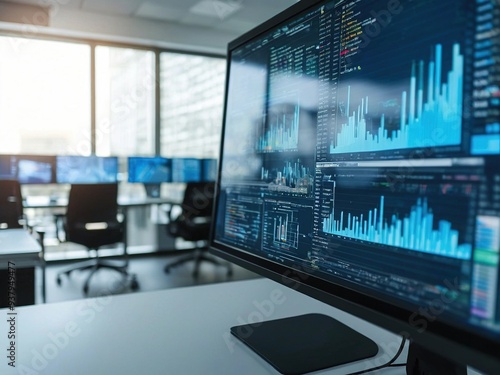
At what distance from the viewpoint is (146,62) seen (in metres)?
5.74

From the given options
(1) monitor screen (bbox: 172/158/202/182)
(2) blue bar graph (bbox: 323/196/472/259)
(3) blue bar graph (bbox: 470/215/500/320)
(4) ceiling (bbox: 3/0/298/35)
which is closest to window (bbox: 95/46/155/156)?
(4) ceiling (bbox: 3/0/298/35)

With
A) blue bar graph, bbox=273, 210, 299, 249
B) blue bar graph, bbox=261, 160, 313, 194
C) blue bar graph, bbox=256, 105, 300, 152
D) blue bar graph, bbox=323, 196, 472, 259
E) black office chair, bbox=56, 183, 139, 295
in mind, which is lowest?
black office chair, bbox=56, 183, 139, 295

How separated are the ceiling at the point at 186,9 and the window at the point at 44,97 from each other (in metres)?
0.57

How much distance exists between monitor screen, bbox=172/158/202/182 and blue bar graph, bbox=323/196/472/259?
4563 millimetres

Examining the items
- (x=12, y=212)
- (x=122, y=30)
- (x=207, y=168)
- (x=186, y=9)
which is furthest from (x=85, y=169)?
(x=186, y=9)

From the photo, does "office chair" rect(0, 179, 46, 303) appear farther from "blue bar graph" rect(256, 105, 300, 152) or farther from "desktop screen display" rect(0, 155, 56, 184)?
"blue bar graph" rect(256, 105, 300, 152)

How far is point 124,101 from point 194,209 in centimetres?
201

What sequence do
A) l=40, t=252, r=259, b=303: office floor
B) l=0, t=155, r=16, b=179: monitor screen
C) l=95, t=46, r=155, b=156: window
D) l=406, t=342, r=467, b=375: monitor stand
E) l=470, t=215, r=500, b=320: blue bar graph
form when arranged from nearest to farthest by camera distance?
l=470, t=215, r=500, b=320: blue bar graph, l=406, t=342, r=467, b=375: monitor stand, l=40, t=252, r=259, b=303: office floor, l=0, t=155, r=16, b=179: monitor screen, l=95, t=46, r=155, b=156: window

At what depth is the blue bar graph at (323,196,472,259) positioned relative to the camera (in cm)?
45

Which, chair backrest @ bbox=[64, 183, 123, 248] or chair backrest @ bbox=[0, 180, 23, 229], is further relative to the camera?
chair backrest @ bbox=[64, 183, 123, 248]

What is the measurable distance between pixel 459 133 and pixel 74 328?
745 millimetres

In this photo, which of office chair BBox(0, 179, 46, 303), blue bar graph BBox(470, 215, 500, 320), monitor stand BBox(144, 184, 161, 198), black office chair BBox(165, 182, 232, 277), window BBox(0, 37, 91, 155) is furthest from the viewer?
monitor stand BBox(144, 184, 161, 198)

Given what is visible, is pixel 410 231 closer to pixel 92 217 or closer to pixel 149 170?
pixel 92 217

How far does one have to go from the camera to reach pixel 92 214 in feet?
13.1
